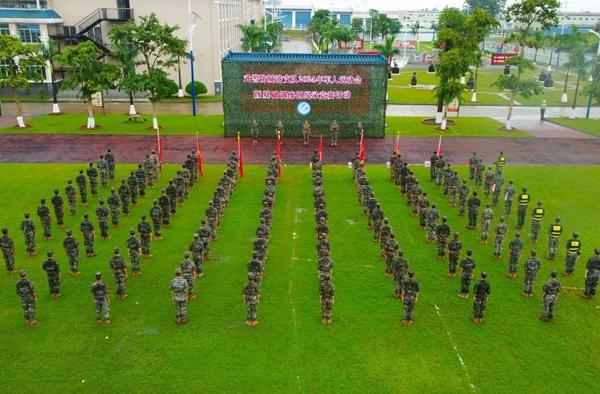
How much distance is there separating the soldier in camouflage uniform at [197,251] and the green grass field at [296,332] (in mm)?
405

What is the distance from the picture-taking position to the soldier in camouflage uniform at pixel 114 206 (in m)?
19.7

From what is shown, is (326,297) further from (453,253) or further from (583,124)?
(583,124)

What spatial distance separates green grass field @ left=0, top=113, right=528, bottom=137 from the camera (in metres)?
36.9

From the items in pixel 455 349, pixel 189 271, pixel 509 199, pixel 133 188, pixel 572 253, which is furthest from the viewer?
pixel 133 188

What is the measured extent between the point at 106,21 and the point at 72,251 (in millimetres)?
41602

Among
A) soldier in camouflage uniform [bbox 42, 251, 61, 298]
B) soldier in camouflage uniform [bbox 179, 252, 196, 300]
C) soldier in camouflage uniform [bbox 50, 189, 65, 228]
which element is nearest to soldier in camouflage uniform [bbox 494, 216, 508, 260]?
soldier in camouflage uniform [bbox 179, 252, 196, 300]

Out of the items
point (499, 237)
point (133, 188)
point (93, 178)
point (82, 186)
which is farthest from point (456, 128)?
point (82, 186)

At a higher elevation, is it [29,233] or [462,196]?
[462,196]

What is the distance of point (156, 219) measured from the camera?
18.6 m

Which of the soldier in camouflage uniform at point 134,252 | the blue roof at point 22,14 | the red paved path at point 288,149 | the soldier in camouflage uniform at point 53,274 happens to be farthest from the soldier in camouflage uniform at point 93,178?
the blue roof at point 22,14

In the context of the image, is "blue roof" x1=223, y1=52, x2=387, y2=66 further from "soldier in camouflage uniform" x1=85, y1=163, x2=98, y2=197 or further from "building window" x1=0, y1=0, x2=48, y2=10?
"building window" x1=0, y1=0, x2=48, y2=10

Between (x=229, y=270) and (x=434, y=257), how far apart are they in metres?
6.71

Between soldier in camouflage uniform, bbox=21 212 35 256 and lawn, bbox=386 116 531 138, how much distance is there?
25.4m

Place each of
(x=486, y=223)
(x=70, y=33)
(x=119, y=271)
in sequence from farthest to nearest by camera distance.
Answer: (x=70, y=33), (x=486, y=223), (x=119, y=271)
